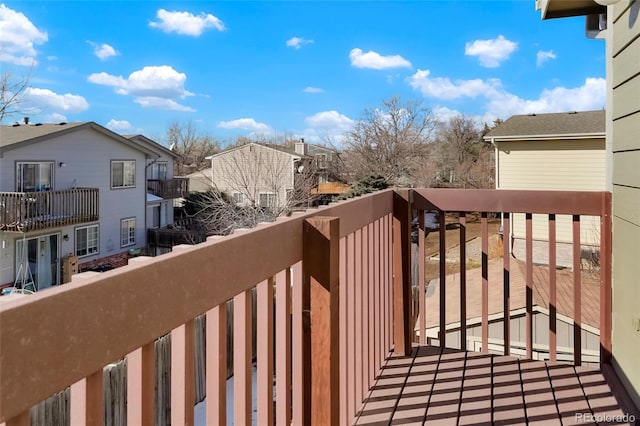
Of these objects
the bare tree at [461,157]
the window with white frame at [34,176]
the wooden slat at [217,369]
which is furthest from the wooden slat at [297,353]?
the bare tree at [461,157]

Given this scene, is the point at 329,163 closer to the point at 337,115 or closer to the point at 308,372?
the point at 337,115

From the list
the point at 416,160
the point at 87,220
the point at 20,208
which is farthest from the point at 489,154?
the point at 20,208

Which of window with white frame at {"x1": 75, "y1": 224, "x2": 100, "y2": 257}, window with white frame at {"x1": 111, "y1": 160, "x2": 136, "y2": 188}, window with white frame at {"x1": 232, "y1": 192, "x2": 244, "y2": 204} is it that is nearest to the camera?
window with white frame at {"x1": 75, "y1": 224, "x2": 100, "y2": 257}

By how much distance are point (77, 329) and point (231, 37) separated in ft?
88.5

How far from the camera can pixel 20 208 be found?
1161cm

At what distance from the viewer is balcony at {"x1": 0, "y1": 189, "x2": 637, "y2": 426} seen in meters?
0.60

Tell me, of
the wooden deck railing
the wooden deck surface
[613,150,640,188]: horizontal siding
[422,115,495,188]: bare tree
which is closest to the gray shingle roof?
[422,115,495,188]: bare tree

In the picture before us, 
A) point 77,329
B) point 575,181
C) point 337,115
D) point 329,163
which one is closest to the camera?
point 77,329

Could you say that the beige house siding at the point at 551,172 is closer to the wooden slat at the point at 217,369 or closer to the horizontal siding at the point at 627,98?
the horizontal siding at the point at 627,98

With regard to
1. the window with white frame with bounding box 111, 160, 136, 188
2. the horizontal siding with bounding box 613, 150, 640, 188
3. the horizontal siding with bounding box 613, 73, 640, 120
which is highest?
the window with white frame with bounding box 111, 160, 136, 188

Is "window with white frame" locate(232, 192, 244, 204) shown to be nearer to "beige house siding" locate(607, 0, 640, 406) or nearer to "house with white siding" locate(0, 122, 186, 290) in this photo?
"house with white siding" locate(0, 122, 186, 290)

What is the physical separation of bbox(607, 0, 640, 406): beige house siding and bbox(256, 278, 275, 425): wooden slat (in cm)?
162

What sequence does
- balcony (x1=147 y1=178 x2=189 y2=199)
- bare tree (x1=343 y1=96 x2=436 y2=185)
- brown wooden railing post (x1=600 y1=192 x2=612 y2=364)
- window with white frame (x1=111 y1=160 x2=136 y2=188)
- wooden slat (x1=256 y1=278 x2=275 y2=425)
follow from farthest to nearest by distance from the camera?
bare tree (x1=343 y1=96 x2=436 y2=185) < balcony (x1=147 y1=178 x2=189 y2=199) < window with white frame (x1=111 y1=160 x2=136 y2=188) < brown wooden railing post (x1=600 y1=192 x2=612 y2=364) < wooden slat (x1=256 y1=278 x2=275 y2=425)

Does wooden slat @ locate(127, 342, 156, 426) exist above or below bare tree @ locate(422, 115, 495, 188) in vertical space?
below
